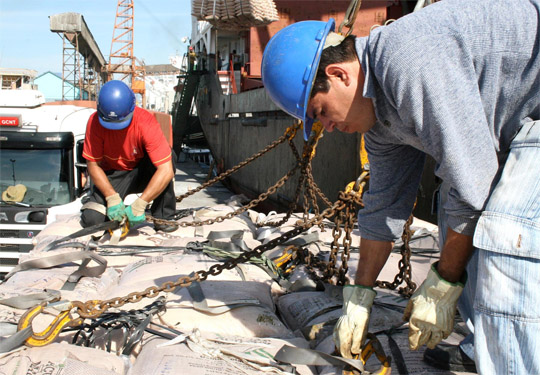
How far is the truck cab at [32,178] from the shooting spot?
541cm

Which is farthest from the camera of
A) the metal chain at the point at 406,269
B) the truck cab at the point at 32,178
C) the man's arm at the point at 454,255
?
the truck cab at the point at 32,178

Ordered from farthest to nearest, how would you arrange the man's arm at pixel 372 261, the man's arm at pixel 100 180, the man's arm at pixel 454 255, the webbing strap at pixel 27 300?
the man's arm at pixel 100 180
the webbing strap at pixel 27 300
the man's arm at pixel 372 261
the man's arm at pixel 454 255

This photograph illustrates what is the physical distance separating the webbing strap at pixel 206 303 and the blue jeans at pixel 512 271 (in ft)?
3.93

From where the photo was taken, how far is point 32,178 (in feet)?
18.6

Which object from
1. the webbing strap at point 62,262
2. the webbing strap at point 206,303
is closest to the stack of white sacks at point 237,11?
the webbing strap at point 62,262

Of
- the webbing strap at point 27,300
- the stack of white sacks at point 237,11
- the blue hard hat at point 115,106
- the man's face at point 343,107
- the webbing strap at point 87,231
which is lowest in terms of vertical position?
the webbing strap at point 87,231

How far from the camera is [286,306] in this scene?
2848 mm

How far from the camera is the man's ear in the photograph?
182cm

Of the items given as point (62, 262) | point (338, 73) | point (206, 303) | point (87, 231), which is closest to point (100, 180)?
point (87, 231)

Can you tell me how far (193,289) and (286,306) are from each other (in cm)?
53

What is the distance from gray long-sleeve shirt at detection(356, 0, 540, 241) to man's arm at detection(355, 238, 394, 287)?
49 centimetres

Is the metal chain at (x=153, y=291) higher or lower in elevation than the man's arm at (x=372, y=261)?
lower

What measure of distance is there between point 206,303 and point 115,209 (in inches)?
88.8

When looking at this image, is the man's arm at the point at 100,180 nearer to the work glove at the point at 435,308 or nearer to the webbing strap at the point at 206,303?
the webbing strap at the point at 206,303
